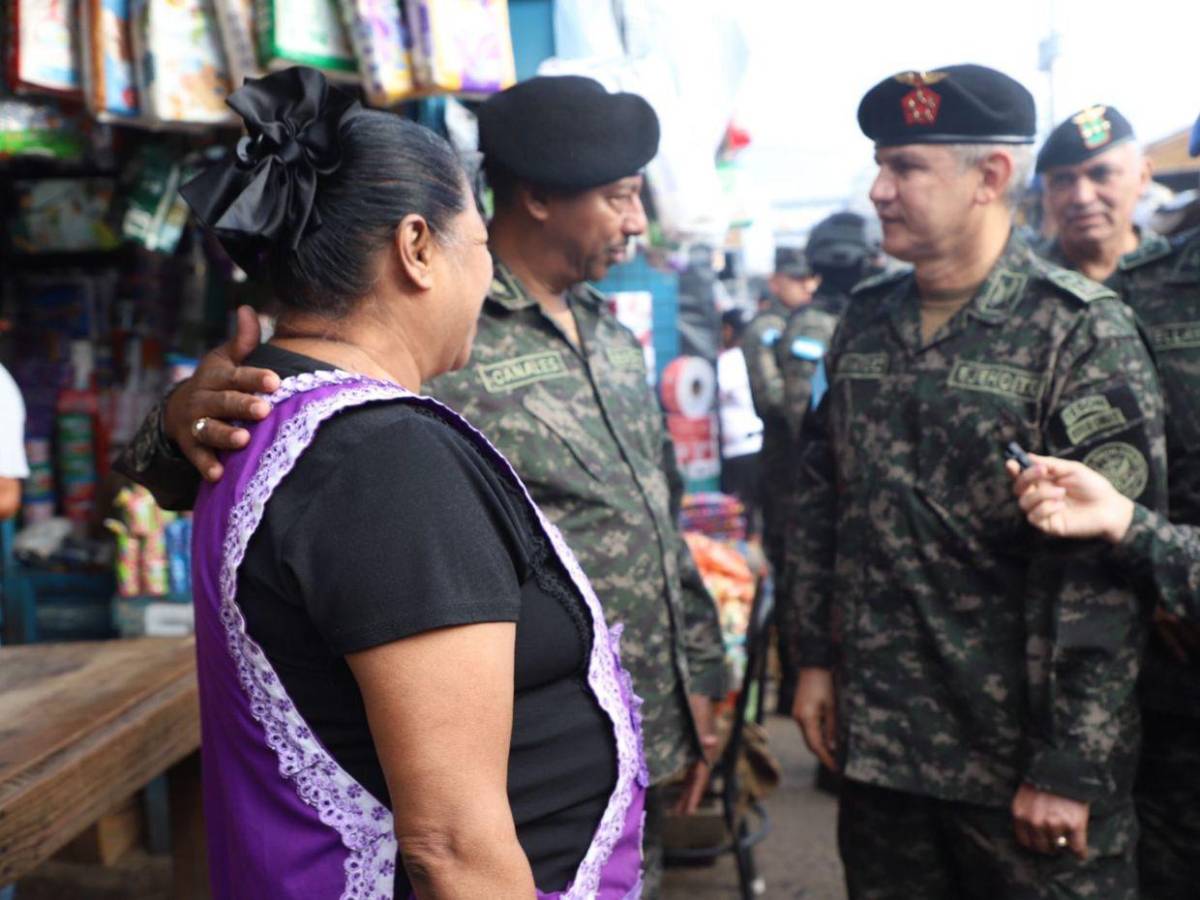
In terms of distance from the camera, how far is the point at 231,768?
120cm

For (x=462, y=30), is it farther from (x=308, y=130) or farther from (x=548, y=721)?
(x=548, y=721)

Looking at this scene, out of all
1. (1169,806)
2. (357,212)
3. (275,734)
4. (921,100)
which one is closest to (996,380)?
(921,100)

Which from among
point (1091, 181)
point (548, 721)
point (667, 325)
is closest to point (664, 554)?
point (548, 721)

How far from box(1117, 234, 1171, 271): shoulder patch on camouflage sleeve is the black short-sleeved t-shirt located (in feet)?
6.18

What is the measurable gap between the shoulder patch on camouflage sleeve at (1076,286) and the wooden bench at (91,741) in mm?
1865

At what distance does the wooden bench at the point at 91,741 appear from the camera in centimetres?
167

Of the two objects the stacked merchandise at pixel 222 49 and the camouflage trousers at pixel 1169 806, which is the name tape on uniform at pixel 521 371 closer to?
the stacked merchandise at pixel 222 49

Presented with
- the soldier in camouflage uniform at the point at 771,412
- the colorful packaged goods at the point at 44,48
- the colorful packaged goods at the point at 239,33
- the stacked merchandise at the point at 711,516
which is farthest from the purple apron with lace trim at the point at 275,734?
the soldier in camouflage uniform at the point at 771,412

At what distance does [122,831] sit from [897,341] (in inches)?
115

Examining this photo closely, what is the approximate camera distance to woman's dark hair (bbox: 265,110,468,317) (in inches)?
47.4

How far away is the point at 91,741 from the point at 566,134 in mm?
1446

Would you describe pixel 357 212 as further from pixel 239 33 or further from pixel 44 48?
pixel 44 48

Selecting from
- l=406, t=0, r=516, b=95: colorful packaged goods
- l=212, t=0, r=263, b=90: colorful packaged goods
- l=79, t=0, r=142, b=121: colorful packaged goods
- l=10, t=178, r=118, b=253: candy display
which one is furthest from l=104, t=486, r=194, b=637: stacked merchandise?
l=406, t=0, r=516, b=95: colorful packaged goods

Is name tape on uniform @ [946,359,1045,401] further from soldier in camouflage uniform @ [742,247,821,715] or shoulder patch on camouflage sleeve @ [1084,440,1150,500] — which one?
soldier in camouflage uniform @ [742,247,821,715]
